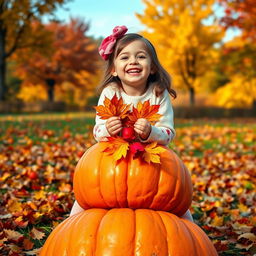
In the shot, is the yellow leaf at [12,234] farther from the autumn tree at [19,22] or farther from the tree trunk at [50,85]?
the tree trunk at [50,85]

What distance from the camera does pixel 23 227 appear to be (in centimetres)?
296

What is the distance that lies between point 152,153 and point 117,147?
197 mm

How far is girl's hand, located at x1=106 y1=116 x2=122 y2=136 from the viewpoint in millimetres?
2096

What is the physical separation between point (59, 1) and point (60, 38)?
56.8 ft

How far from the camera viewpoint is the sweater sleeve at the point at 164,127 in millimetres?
2229

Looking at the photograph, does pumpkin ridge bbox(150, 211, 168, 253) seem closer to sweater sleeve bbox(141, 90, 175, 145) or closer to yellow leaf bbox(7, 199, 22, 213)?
sweater sleeve bbox(141, 90, 175, 145)

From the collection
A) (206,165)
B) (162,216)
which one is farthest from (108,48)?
(206,165)

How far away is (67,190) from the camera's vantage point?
13.5 ft

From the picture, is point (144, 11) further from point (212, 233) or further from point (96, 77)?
point (212, 233)

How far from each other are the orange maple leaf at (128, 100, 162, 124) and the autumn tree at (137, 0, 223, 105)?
22.5 meters

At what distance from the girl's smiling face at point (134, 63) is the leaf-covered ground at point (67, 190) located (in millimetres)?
1300

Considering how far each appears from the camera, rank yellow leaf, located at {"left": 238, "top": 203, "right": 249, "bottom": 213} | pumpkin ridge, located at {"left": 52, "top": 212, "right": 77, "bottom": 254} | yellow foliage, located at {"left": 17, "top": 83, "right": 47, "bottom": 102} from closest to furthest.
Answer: pumpkin ridge, located at {"left": 52, "top": 212, "right": 77, "bottom": 254}
yellow leaf, located at {"left": 238, "top": 203, "right": 249, "bottom": 213}
yellow foliage, located at {"left": 17, "top": 83, "right": 47, "bottom": 102}

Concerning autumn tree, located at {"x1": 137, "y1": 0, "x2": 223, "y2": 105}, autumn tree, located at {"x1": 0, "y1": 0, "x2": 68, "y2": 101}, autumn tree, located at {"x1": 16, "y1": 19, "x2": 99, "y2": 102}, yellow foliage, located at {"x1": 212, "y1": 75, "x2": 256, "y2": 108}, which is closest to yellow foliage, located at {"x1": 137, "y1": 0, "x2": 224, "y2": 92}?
autumn tree, located at {"x1": 137, "y1": 0, "x2": 223, "y2": 105}

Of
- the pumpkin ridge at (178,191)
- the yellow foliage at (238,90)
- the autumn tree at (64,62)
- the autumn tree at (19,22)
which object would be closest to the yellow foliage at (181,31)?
the yellow foliage at (238,90)
